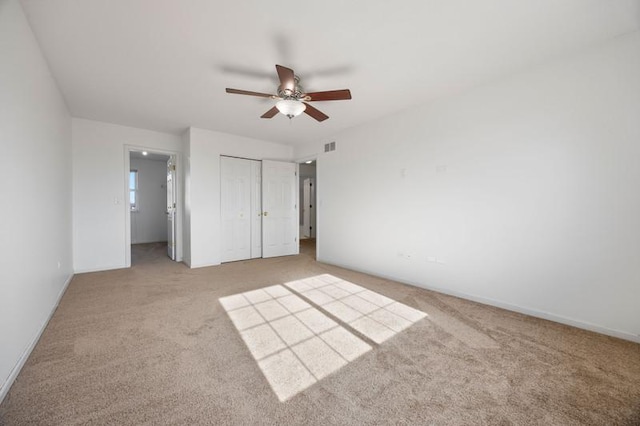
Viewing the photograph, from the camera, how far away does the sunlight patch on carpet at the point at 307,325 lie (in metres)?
1.86

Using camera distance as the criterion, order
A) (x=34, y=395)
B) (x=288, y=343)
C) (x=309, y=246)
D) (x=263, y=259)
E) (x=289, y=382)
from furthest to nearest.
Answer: (x=309, y=246)
(x=263, y=259)
(x=288, y=343)
(x=289, y=382)
(x=34, y=395)

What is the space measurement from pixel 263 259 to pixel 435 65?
465cm

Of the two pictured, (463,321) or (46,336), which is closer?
(46,336)

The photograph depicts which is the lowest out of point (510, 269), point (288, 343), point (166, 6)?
point (288, 343)

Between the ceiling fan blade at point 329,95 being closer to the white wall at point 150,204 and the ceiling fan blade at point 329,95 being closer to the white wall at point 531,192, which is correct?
the white wall at point 531,192

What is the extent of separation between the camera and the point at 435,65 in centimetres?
264

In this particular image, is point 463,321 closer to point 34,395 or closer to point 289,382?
Result: point 289,382

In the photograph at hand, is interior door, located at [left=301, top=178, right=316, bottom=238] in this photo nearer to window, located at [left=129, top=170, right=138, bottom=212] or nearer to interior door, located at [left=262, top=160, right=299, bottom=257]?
interior door, located at [left=262, top=160, right=299, bottom=257]

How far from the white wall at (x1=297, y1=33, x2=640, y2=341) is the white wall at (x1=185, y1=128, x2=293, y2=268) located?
3162 mm

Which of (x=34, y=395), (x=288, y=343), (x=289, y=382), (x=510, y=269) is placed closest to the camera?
(x=34, y=395)

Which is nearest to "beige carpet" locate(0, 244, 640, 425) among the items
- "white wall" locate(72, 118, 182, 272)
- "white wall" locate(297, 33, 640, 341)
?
"white wall" locate(297, 33, 640, 341)

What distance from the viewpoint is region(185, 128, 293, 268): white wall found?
4.75 metres

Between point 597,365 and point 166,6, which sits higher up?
point 166,6

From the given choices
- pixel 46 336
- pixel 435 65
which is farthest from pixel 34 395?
pixel 435 65
